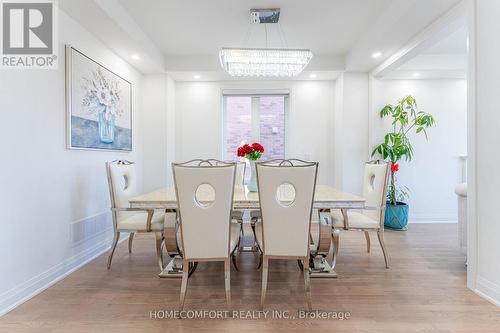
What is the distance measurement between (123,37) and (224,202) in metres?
2.37

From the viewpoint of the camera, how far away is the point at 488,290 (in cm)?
200

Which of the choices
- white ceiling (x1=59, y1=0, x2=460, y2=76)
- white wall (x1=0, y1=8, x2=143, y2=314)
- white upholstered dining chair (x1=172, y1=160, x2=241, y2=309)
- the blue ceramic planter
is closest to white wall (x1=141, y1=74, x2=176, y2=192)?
white ceiling (x1=59, y1=0, x2=460, y2=76)

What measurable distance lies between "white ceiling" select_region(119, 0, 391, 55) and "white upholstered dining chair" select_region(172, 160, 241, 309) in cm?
190

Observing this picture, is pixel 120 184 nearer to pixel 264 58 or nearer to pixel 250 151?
pixel 250 151

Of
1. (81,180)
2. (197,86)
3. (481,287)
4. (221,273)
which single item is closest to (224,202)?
(221,273)

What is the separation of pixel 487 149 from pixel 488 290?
3.35 feet

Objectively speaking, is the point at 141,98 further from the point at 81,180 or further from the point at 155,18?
the point at 81,180

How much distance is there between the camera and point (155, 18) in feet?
9.91

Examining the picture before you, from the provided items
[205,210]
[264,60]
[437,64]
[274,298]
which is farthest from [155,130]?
[437,64]

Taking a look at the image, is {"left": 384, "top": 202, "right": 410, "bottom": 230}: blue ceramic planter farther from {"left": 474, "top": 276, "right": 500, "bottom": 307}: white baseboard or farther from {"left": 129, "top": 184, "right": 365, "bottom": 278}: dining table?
{"left": 474, "top": 276, "right": 500, "bottom": 307}: white baseboard

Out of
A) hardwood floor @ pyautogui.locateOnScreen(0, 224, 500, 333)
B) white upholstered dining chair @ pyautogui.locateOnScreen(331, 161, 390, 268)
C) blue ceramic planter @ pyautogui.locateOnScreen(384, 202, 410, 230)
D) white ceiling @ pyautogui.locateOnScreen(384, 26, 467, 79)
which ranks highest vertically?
white ceiling @ pyautogui.locateOnScreen(384, 26, 467, 79)

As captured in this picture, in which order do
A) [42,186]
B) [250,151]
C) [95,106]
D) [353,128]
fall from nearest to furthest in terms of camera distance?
[42,186] < [250,151] < [95,106] < [353,128]

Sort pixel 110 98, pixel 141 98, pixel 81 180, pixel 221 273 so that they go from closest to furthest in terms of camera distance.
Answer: pixel 221 273, pixel 81 180, pixel 110 98, pixel 141 98

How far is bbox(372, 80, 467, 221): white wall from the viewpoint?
450 centimetres
